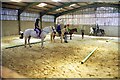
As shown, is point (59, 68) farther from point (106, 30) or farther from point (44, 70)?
point (106, 30)

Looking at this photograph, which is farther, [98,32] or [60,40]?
[98,32]

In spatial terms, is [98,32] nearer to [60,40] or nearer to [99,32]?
[99,32]

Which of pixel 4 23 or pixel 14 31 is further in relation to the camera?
pixel 14 31

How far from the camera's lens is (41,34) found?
947 cm

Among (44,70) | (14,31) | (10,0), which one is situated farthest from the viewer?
(14,31)

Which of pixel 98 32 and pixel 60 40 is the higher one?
pixel 98 32

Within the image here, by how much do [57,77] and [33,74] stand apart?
0.70 meters

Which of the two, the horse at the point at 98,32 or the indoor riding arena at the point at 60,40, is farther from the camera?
the horse at the point at 98,32

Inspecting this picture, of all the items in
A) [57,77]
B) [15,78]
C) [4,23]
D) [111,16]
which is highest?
[111,16]

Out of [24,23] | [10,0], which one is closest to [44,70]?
[10,0]

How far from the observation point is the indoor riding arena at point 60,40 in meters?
4.86

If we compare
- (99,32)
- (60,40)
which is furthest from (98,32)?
(60,40)

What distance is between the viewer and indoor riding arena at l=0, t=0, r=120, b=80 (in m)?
4.86

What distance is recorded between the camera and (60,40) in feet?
46.9
